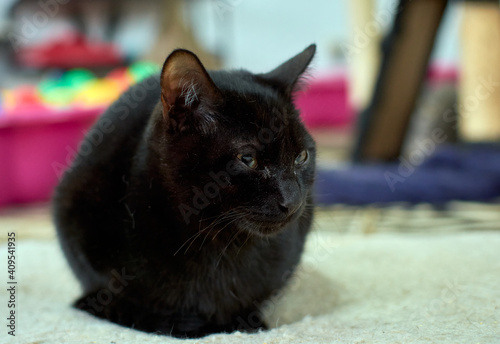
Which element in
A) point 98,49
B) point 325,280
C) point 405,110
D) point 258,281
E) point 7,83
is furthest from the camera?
point 7,83

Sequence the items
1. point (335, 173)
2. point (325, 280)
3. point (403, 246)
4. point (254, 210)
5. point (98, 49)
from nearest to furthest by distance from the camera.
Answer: point (254, 210), point (325, 280), point (403, 246), point (335, 173), point (98, 49)

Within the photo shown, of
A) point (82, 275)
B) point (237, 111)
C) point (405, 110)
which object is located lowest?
point (405, 110)

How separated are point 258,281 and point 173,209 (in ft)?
0.63

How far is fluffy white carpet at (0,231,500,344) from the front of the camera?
0.76 meters

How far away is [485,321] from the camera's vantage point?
2.59ft

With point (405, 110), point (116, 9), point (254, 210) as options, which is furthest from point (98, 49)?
point (254, 210)

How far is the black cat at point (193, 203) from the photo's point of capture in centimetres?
80

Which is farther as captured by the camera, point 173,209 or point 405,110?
point 405,110

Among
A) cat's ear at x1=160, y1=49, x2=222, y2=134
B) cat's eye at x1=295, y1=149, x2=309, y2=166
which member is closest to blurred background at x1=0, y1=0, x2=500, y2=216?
cat's eye at x1=295, y1=149, x2=309, y2=166

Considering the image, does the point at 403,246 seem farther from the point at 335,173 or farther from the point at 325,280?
the point at 335,173

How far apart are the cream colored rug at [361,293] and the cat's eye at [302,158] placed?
25 cm
